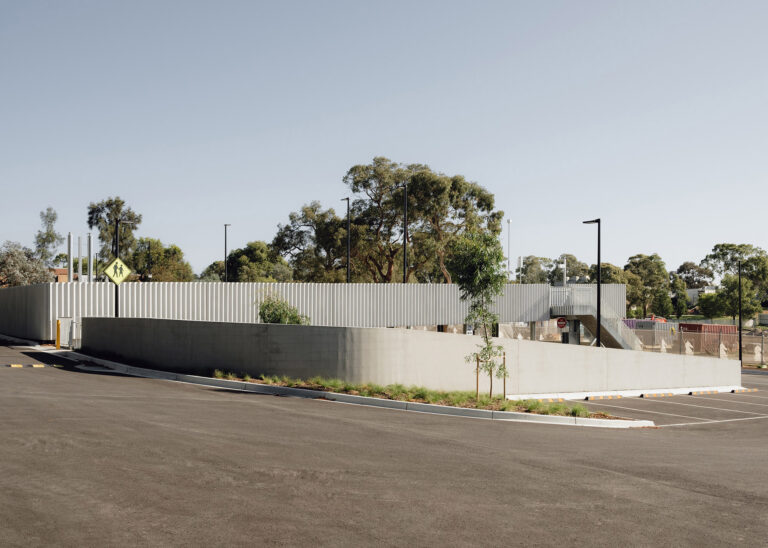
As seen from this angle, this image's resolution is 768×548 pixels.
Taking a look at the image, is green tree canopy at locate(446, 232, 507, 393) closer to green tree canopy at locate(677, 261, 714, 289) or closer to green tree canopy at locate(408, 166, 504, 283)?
green tree canopy at locate(408, 166, 504, 283)

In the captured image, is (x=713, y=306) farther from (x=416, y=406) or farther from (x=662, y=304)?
(x=416, y=406)

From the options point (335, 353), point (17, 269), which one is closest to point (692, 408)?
point (335, 353)

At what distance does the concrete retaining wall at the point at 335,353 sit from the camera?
17.4 metres

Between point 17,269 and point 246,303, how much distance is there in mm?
36623

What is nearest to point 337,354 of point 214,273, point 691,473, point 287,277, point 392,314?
point 691,473

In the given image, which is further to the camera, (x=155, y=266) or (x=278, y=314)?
(x=155, y=266)

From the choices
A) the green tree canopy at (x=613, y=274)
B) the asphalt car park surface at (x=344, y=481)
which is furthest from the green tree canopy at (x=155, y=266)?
the green tree canopy at (x=613, y=274)

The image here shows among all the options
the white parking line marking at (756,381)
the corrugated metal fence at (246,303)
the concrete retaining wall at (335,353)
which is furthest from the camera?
the white parking line marking at (756,381)

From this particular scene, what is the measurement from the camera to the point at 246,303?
1328 inches

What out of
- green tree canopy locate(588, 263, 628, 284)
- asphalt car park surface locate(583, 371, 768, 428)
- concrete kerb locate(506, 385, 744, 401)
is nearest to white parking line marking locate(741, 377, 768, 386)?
concrete kerb locate(506, 385, 744, 401)

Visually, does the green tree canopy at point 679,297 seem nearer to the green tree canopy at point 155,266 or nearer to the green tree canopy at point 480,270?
A: the green tree canopy at point 155,266

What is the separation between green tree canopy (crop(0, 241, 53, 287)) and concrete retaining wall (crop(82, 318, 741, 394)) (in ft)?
134

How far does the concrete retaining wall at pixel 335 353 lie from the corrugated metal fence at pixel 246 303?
3288 mm

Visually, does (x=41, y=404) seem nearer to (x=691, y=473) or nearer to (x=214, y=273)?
(x=691, y=473)
